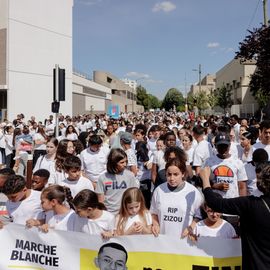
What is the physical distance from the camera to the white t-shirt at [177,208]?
12.0ft

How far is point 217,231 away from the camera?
136 inches

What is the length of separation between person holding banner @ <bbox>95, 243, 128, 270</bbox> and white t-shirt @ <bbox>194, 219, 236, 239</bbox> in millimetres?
732

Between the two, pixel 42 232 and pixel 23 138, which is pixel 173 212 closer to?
pixel 42 232

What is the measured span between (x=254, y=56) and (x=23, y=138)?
571 inches

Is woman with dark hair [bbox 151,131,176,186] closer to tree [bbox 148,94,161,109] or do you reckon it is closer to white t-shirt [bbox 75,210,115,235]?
white t-shirt [bbox 75,210,115,235]

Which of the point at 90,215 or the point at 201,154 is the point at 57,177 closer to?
the point at 90,215

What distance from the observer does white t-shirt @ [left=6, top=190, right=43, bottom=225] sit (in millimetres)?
4152

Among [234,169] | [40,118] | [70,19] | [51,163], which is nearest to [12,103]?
[40,118]

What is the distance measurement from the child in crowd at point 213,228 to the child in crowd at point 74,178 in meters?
1.95

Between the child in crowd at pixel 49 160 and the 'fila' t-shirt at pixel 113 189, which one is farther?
the child in crowd at pixel 49 160

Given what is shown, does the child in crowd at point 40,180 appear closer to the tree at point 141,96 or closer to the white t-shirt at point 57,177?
the white t-shirt at point 57,177

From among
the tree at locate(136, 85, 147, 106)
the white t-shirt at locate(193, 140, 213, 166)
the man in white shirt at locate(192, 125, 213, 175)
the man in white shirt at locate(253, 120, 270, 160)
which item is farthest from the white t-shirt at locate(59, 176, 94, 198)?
the tree at locate(136, 85, 147, 106)

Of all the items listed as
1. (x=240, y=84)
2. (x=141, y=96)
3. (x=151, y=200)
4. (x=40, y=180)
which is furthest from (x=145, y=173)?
(x=141, y=96)

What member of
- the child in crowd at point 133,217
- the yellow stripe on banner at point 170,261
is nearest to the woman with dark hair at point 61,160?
the child in crowd at point 133,217
